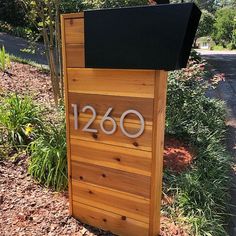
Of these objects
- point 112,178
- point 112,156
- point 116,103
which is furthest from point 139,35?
point 112,178

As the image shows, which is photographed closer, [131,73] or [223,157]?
[131,73]

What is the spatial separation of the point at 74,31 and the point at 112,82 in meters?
0.45

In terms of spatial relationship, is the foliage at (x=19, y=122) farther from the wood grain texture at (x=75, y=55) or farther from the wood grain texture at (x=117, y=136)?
the wood grain texture at (x=75, y=55)

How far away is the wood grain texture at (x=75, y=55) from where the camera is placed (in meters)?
2.48

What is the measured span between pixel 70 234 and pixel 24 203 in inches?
22.0

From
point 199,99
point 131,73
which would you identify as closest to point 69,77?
point 131,73

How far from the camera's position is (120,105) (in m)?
2.40

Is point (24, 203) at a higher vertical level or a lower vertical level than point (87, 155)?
lower

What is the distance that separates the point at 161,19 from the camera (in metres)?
2.06

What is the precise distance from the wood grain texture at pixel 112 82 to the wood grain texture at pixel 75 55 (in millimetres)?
43

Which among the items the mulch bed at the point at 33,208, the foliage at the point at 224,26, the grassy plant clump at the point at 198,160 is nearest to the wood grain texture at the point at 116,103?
the mulch bed at the point at 33,208

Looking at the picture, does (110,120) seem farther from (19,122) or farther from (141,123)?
(19,122)

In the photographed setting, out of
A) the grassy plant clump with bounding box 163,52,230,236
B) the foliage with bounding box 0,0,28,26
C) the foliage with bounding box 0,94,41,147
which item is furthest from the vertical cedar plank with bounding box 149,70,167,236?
the foliage with bounding box 0,0,28,26

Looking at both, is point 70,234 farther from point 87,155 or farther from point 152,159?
point 152,159
